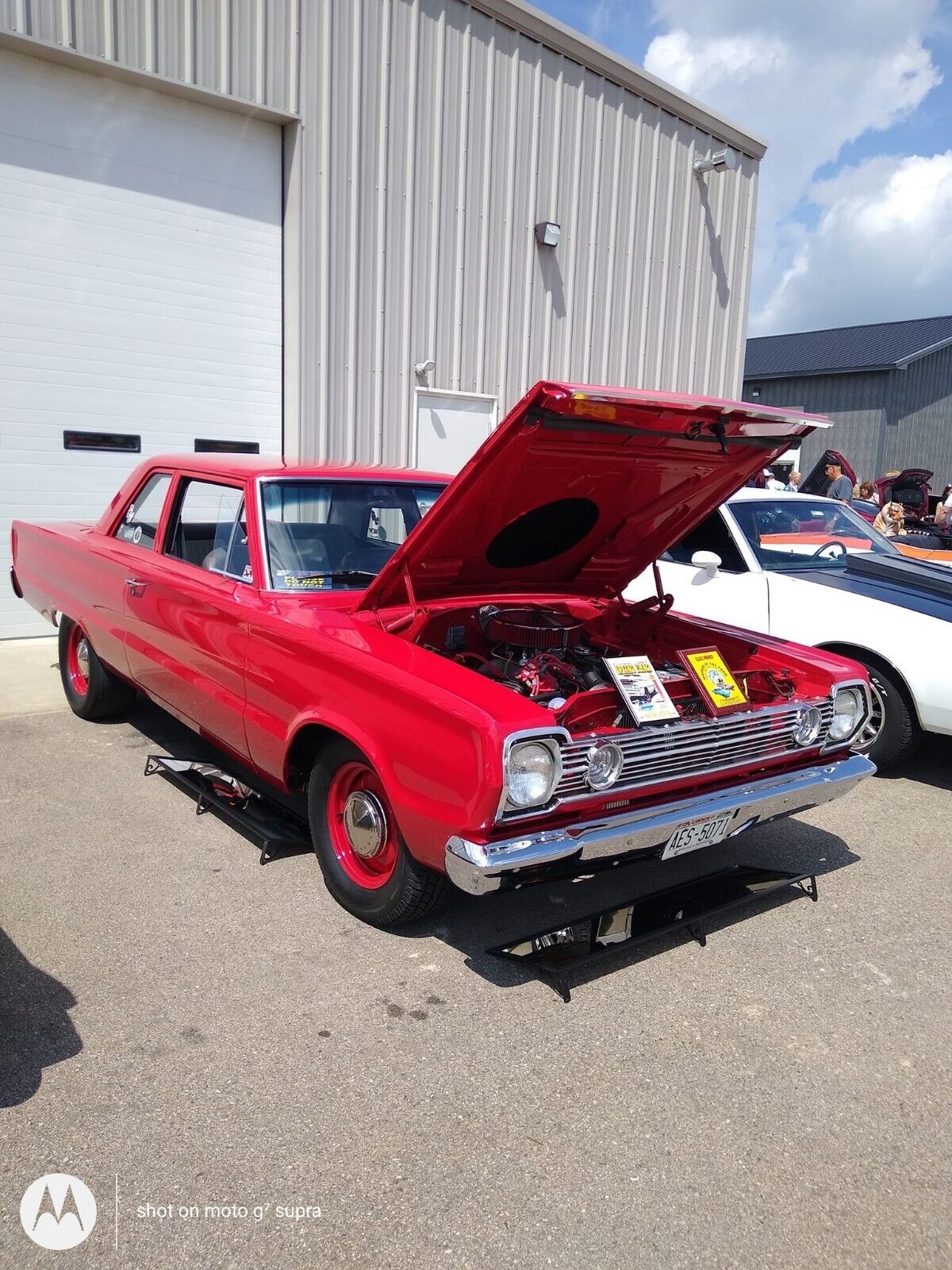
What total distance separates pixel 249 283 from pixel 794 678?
6.70 metres

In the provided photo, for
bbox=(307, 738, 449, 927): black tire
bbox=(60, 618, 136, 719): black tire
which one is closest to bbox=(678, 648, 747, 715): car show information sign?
bbox=(307, 738, 449, 927): black tire

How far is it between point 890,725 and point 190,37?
291 inches

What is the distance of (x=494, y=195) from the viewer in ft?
32.2

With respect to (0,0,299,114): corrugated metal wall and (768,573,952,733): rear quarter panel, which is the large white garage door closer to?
(0,0,299,114): corrugated metal wall

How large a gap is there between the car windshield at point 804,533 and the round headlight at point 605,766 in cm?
336

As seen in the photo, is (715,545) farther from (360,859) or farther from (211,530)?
(360,859)

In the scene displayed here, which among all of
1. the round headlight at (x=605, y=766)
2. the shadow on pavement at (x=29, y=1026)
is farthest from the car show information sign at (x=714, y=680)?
the shadow on pavement at (x=29, y=1026)

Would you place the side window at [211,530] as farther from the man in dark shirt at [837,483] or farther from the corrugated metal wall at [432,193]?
the man in dark shirt at [837,483]

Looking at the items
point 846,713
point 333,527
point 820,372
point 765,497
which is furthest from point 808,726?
point 820,372

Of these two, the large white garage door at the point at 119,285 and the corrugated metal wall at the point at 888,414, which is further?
the corrugated metal wall at the point at 888,414

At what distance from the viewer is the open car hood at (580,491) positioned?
3.13 metres

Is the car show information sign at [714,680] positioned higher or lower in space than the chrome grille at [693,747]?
higher

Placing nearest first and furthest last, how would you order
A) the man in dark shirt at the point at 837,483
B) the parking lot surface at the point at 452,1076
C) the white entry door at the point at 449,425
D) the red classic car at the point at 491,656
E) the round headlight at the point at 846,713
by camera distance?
the parking lot surface at the point at 452,1076
the red classic car at the point at 491,656
the round headlight at the point at 846,713
the white entry door at the point at 449,425
the man in dark shirt at the point at 837,483

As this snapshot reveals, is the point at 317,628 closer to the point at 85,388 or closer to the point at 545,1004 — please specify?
the point at 545,1004
